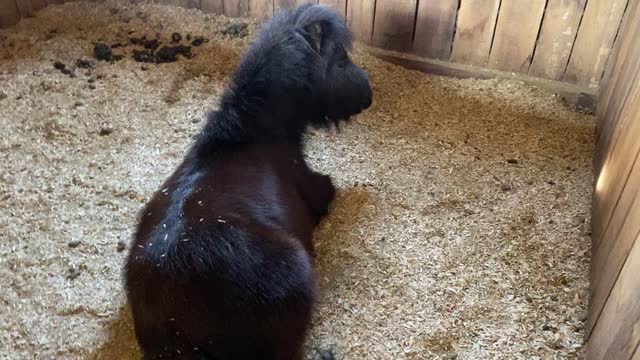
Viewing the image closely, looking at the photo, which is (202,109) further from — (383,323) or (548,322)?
(548,322)

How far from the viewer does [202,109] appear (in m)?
3.26

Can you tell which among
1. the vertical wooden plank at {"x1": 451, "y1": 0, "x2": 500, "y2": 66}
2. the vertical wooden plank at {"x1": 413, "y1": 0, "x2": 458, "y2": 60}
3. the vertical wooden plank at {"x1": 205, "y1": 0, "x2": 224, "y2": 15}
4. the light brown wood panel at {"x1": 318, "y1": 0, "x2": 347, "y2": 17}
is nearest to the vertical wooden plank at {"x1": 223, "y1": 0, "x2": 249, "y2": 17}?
the vertical wooden plank at {"x1": 205, "y1": 0, "x2": 224, "y2": 15}

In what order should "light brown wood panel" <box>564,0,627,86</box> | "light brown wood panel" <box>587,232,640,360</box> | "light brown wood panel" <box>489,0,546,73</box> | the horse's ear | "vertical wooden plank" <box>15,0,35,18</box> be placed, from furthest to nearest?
"vertical wooden plank" <box>15,0,35,18</box> → "light brown wood panel" <box>489,0,546,73</box> → "light brown wood panel" <box>564,0,627,86</box> → the horse's ear → "light brown wood panel" <box>587,232,640,360</box>

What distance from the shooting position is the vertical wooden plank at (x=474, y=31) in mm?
3273

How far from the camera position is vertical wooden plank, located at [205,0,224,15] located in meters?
4.00

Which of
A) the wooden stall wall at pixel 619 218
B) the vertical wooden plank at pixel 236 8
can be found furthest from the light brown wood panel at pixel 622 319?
the vertical wooden plank at pixel 236 8

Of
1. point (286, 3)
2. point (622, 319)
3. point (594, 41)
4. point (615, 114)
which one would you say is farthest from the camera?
point (286, 3)

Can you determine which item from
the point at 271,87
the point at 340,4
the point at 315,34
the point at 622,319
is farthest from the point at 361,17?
the point at 622,319

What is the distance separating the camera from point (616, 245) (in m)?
1.89

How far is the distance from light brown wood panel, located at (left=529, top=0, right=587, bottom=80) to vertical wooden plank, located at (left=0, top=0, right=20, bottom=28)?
10.9ft

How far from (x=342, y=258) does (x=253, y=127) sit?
0.65 metres

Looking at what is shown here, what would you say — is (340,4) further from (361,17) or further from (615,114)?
(615,114)

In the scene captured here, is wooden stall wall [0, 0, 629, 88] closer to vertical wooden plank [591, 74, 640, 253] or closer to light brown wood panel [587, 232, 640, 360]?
vertical wooden plank [591, 74, 640, 253]

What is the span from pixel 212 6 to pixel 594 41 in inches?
96.1
